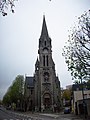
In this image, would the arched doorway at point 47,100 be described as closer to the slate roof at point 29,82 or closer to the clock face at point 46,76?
the clock face at point 46,76

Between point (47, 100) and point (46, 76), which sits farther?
point (46, 76)

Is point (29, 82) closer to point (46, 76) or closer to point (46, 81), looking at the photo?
point (46, 76)

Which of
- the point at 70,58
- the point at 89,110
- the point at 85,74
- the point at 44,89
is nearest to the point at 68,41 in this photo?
the point at 70,58

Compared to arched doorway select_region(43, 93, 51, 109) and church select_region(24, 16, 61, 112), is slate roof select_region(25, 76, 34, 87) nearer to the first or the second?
church select_region(24, 16, 61, 112)

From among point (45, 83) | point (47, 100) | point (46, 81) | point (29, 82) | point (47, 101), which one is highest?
point (29, 82)

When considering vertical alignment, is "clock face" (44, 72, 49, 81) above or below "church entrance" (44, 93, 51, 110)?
above

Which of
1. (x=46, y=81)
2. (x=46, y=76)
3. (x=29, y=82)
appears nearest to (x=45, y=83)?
(x=46, y=81)

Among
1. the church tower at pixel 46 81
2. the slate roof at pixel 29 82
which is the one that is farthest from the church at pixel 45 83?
the slate roof at pixel 29 82

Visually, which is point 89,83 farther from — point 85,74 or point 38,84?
point 38,84

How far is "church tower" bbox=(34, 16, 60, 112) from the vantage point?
7194cm

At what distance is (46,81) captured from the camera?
2950 inches

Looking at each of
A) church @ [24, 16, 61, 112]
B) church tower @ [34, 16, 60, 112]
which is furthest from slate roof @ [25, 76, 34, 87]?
church tower @ [34, 16, 60, 112]

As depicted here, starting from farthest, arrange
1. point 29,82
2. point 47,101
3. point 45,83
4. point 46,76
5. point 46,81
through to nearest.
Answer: point 29,82
point 46,76
point 46,81
point 45,83
point 47,101

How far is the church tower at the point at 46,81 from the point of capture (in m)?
71.9
